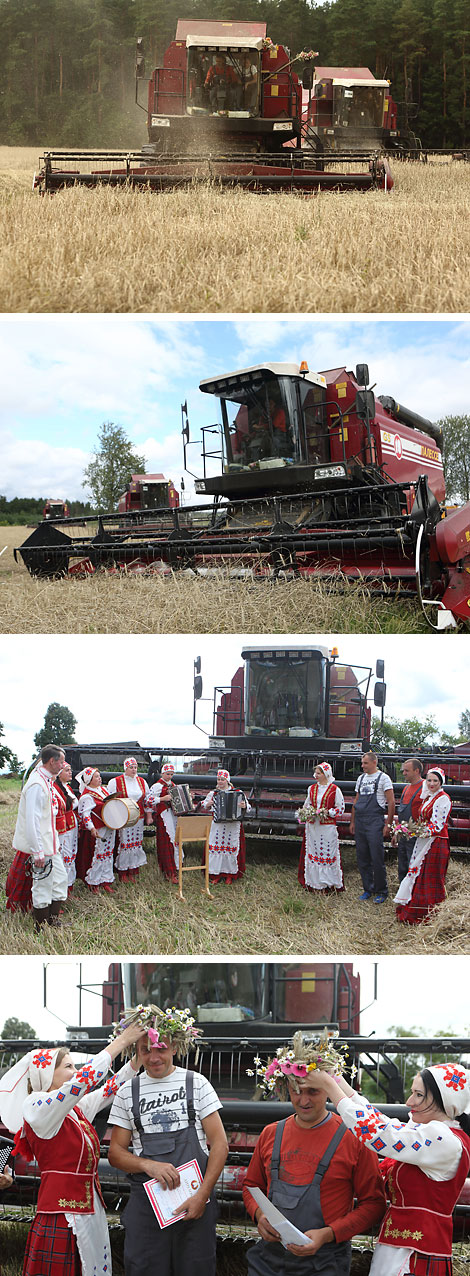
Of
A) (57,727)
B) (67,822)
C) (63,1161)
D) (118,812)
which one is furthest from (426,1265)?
(57,727)

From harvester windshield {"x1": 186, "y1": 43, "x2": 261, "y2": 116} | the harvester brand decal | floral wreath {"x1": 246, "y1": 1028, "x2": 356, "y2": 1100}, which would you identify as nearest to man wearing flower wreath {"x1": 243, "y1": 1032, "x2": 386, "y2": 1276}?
floral wreath {"x1": 246, "y1": 1028, "x2": 356, "y2": 1100}

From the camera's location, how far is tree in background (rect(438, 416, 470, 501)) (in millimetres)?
19281

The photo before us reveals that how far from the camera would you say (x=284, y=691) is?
7.42m

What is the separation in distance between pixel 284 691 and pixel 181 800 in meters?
1.45

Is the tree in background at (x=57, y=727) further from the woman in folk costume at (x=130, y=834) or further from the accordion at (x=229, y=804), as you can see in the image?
the accordion at (x=229, y=804)

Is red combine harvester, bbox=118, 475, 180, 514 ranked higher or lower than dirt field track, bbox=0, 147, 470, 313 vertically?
lower

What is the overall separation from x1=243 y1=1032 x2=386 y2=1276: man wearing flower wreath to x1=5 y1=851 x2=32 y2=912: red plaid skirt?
2664 millimetres

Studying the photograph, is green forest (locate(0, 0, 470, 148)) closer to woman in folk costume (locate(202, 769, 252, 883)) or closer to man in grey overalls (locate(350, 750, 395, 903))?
woman in folk costume (locate(202, 769, 252, 883))

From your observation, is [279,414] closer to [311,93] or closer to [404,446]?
[404,446]

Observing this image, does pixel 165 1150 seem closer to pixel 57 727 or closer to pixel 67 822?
pixel 67 822

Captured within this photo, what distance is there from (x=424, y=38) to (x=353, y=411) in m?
16.9

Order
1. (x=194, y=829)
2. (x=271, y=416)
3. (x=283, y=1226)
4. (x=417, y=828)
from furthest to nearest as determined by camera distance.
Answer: (x=271, y=416)
(x=194, y=829)
(x=417, y=828)
(x=283, y=1226)

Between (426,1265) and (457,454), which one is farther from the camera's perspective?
(457,454)

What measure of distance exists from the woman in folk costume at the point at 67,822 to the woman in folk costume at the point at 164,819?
0.62 m
